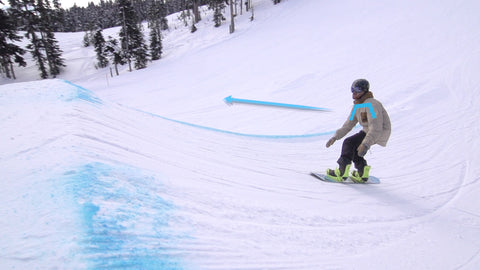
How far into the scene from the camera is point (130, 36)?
32.4 meters

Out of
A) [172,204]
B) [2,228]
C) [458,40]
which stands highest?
[458,40]

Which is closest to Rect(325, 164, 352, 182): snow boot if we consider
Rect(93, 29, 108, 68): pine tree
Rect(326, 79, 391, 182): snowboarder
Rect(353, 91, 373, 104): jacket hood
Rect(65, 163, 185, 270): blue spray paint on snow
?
Rect(326, 79, 391, 182): snowboarder

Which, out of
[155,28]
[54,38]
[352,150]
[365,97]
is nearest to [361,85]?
[365,97]

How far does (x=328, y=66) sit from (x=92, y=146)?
1158 cm

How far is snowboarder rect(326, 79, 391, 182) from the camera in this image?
3.35 m

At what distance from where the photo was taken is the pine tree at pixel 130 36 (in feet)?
101

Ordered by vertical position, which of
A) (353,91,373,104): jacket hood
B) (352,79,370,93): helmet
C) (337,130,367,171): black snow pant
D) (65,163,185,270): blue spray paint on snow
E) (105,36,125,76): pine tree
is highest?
(352,79,370,93): helmet

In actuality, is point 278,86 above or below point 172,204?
below

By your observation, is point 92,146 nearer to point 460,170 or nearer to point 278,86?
point 460,170

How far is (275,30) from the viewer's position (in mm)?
24422

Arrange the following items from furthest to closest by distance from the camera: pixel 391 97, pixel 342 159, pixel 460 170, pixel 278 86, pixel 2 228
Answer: pixel 278 86 < pixel 391 97 < pixel 460 170 < pixel 342 159 < pixel 2 228

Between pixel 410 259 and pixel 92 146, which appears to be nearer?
pixel 410 259

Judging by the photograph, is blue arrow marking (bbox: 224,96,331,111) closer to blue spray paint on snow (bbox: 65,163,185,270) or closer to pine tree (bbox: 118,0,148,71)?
blue spray paint on snow (bbox: 65,163,185,270)

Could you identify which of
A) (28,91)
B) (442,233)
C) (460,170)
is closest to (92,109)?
(28,91)
